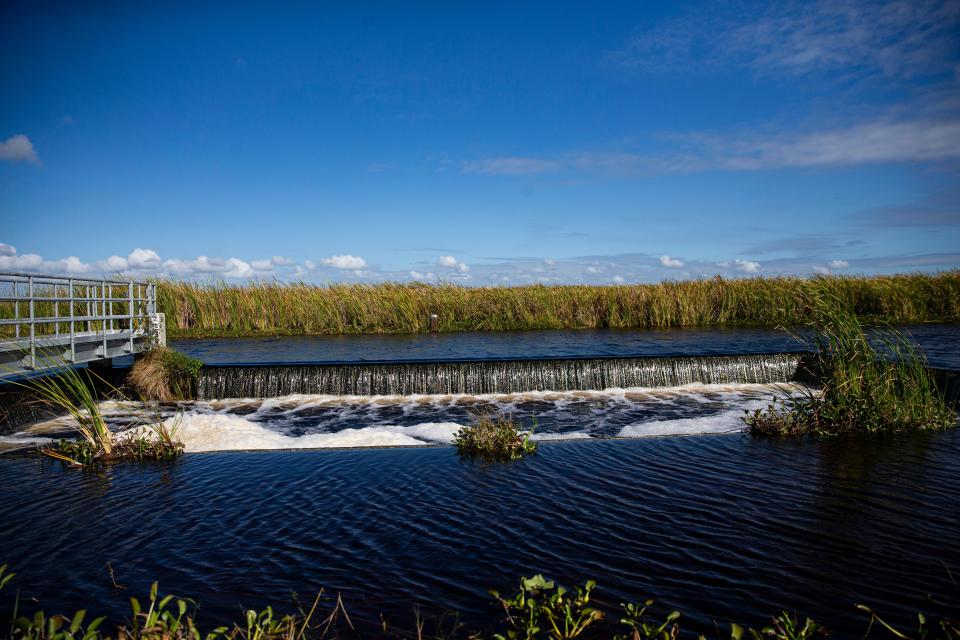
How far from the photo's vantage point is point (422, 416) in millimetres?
11609

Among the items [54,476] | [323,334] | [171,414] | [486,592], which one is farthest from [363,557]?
[323,334]

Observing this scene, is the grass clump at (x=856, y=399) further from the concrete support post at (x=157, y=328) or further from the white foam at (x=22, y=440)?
the concrete support post at (x=157, y=328)

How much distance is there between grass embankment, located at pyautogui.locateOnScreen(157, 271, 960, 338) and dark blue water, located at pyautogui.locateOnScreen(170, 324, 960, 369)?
1381 mm

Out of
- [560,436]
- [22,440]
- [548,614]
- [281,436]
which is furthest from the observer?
[281,436]

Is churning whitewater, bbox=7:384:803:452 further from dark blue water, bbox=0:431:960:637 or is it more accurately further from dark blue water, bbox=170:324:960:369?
dark blue water, bbox=170:324:960:369

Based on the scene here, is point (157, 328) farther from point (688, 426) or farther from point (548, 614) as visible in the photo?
point (548, 614)

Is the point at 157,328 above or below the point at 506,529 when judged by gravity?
above

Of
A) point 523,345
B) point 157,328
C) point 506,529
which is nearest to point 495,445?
point 506,529

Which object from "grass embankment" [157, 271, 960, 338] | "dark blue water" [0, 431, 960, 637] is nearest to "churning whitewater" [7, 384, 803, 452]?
"dark blue water" [0, 431, 960, 637]

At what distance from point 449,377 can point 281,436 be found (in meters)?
4.90

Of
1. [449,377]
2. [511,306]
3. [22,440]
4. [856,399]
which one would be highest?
[511,306]

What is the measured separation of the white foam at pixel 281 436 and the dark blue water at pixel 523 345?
564 centimetres

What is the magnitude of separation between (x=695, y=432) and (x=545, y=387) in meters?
4.97

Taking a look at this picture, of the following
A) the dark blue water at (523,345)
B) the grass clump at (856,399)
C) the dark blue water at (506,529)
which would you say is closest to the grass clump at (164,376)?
the dark blue water at (523,345)
